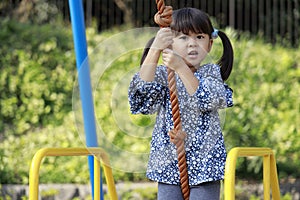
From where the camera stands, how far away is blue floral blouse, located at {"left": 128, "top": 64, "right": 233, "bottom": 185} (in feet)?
9.27

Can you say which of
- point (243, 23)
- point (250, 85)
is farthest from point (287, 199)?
point (243, 23)

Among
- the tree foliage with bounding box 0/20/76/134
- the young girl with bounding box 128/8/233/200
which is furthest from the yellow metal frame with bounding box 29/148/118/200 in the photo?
the tree foliage with bounding box 0/20/76/134

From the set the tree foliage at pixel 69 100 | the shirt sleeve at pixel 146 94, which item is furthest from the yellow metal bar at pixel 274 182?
the tree foliage at pixel 69 100

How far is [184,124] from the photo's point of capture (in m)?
2.83

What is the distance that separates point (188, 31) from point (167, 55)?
9.6 inches

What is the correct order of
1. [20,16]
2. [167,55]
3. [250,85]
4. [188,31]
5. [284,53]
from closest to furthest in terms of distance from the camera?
[167,55]
[188,31]
[250,85]
[284,53]
[20,16]

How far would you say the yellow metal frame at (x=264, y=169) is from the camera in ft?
8.90

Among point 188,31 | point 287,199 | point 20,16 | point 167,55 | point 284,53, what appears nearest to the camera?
point 167,55

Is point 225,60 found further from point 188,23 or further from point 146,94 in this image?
point 146,94

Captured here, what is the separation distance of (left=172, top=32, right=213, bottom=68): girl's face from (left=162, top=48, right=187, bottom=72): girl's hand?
0.34 ft

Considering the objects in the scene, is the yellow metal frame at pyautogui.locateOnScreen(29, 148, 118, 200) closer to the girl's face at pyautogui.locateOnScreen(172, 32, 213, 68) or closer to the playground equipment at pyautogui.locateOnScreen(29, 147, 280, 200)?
the playground equipment at pyautogui.locateOnScreen(29, 147, 280, 200)

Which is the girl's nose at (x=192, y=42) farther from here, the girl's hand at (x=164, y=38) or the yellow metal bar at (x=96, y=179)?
the yellow metal bar at (x=96, y=179)

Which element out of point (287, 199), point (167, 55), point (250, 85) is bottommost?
point (287, 199)

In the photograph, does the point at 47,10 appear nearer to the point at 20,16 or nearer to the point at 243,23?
the point at 20,16
